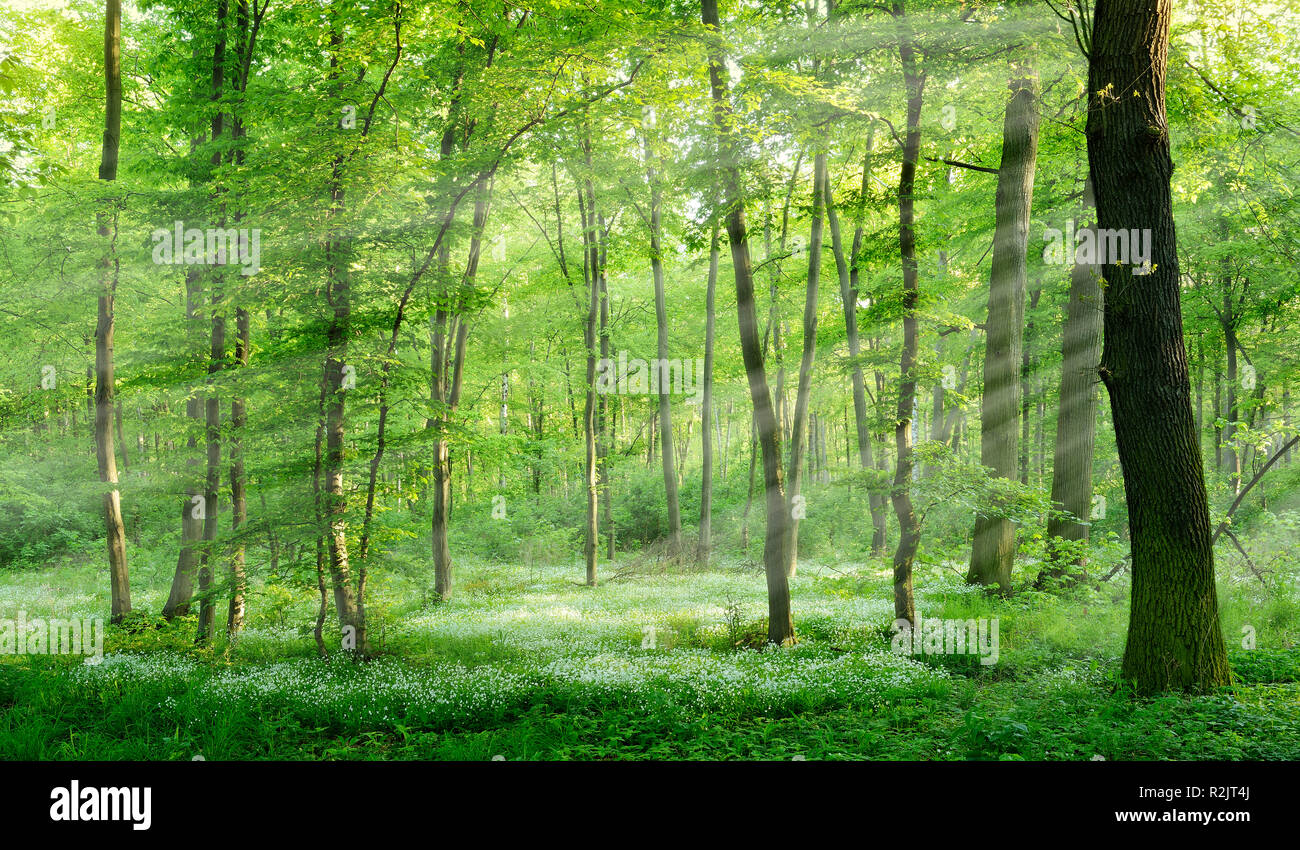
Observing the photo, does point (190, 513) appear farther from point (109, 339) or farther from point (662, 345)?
point (662, 345)

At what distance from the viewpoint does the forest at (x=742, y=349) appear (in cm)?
587

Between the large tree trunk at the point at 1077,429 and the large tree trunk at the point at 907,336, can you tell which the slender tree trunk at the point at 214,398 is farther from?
the large tree trunk at the point at 1077,429

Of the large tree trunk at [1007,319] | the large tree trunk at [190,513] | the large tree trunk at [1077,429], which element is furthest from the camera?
the large tree trunk at [1077,429]

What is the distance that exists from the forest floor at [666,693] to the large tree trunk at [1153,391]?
503 millimetres

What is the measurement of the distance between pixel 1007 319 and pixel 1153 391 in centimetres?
554

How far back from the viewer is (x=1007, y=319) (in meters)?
10.9

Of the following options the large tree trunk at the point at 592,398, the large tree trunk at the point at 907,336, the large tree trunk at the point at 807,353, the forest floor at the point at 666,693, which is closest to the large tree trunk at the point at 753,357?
the forest floor at the point at 666,693

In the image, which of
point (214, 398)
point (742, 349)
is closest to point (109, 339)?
point (214, 398)

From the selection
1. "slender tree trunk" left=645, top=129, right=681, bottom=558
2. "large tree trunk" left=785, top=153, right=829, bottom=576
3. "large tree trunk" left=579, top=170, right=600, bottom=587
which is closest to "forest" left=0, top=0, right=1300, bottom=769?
"large tree trunk" left=785, top=153, right=829, bottom=576

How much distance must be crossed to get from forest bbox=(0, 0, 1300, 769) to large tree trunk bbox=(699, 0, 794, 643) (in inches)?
2.2

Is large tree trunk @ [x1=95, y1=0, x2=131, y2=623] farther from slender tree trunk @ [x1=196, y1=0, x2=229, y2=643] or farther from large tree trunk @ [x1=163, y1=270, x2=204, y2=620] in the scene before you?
slender tree trunk @ [x1=196, y1=0, x2=229, y2=643]

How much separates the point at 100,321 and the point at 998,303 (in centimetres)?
1662
